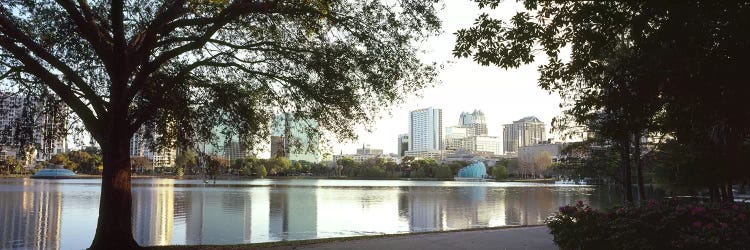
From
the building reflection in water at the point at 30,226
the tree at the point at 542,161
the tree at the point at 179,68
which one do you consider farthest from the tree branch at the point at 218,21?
the tree at the point at 542,161

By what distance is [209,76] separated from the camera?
14656mm

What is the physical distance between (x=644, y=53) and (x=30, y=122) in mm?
12468

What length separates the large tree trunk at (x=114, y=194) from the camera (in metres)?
11.7

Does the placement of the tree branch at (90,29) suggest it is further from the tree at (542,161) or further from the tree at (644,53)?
the tree at (542,161)

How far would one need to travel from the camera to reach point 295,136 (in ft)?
48.0

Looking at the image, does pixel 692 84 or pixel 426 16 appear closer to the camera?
pixel 692 84

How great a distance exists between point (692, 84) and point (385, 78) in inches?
287

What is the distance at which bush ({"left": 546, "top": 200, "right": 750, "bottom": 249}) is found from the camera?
782 cm

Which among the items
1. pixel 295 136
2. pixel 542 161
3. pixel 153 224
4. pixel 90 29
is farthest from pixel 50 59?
pixel 542 161

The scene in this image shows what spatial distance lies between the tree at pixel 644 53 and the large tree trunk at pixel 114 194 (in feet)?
25.5

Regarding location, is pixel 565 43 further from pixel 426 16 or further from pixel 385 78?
pixel 385 78

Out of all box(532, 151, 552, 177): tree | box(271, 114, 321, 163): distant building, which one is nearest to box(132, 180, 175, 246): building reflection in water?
box(271, 114, 321, 163): distant building

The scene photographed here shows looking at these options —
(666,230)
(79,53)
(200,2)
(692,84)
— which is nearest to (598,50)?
(692,84)

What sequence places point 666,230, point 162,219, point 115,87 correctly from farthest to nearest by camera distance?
1. point 162,219
2. point 115,87
3. point 666,230
